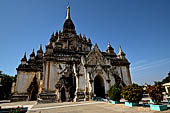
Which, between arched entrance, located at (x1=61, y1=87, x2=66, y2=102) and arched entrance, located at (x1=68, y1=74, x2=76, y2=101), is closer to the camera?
arched entrance, located at (x1=61, y1=87, x2=66, y2=102)

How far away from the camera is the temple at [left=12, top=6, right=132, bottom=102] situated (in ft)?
59.2

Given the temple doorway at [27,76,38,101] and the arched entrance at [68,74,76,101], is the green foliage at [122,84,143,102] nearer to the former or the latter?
the arched entrance at [68,74,76,101]

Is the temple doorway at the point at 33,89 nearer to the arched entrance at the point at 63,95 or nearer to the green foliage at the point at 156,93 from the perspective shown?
the arched entrance at the point at 63,95

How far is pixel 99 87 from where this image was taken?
68.1 feet

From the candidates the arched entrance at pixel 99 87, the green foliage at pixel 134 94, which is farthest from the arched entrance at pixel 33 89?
the green foliage at pixel 134 94

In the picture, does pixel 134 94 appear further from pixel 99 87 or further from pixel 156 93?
pixel 99 87

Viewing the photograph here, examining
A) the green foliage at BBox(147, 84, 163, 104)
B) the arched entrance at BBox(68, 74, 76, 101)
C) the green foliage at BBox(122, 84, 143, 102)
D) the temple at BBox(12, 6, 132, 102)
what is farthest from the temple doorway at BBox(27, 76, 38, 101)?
the green foliage at BBox(147, 84, 163, 104)

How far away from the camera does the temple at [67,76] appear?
18.0 metres

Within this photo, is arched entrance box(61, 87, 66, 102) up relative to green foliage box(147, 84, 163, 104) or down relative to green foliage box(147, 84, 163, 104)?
down

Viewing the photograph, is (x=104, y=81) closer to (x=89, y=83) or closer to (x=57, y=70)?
(x=89, y=83)

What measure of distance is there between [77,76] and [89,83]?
250cm

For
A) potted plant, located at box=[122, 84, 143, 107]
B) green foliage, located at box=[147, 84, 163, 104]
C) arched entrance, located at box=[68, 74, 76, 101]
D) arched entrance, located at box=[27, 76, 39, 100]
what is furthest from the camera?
arched entrance, located at box=[27, 76, 39, 100]

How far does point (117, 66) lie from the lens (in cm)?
2455

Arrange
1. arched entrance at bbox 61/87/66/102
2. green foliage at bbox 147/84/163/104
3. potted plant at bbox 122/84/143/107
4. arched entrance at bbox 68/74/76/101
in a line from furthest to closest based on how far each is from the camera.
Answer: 1. arched entrance at bbox 68/74/76/101
2. arched entrance at bbox 61/87/66/102
3. potted plant at bbox 122/84/143/107
4. green foliage at bbox 147/84/163/104
